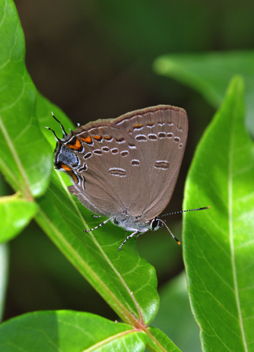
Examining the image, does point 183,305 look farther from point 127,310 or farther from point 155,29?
point 155,29

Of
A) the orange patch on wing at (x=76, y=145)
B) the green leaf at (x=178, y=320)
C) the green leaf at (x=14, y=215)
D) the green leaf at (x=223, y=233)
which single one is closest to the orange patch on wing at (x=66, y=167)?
the orange patch on wing at (x=76, y=145)

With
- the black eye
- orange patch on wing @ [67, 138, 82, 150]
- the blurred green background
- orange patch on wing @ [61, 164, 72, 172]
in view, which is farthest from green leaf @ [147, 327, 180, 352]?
the blurred green background

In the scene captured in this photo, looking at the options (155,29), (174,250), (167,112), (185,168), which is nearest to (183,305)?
(167,112)

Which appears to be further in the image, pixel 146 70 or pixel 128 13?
pixel 146 70

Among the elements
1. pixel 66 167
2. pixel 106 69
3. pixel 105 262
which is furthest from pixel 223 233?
pixel 106 69

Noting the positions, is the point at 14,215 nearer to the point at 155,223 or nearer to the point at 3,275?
Result: the point at 3,275

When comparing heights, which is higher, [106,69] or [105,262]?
[105,262]

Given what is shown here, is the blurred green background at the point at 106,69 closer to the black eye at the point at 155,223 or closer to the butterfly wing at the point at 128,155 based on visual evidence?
the black eye at the point at 155,223
